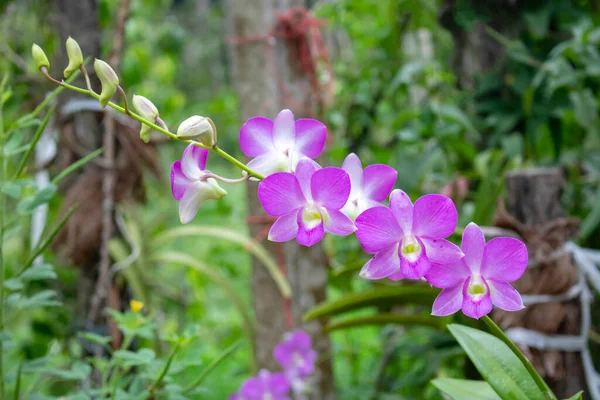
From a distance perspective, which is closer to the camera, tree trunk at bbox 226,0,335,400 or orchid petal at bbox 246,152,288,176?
orchid petal at bbox 246,152,288,176

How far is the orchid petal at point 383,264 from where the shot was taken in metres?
0.35

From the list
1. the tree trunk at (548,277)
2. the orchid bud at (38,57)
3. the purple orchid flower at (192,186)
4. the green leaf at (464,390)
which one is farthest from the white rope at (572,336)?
the orchid bud at (38,57)

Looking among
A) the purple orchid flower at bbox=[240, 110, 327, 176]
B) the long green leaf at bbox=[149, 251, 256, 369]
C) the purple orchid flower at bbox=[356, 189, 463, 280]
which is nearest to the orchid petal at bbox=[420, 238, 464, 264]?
the purple orchid flower at bbox=[356, 189, 463, 280]

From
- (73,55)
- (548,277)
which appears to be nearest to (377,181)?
(73,55)

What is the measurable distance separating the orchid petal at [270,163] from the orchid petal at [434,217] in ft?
0.35

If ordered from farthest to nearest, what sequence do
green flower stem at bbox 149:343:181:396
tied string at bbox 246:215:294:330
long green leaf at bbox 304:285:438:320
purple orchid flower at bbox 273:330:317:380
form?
tied string at bbox 246:215:294:330, purple orchid flower at bbox 273:330:317:380, long green leaf at bbox 304:285:438:320, green flower stem at bbox 149:343:181:396

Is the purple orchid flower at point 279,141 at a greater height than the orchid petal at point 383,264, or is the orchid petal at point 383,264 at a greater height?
the purple orchid flower at point 279,141

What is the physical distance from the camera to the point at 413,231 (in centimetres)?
34

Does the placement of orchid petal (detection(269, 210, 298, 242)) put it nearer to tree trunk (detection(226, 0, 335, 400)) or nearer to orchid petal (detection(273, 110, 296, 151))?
orchid petal (detection(273, 110, 296, 151))

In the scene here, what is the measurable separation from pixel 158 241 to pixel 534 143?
789mm

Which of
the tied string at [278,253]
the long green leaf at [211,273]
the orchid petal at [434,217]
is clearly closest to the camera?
the orchid petal at [434,217]

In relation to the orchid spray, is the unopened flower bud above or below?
above

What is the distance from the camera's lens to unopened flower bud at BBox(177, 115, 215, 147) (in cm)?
34

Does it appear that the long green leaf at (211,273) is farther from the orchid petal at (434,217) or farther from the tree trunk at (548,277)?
the orchid petal at (434,217)
